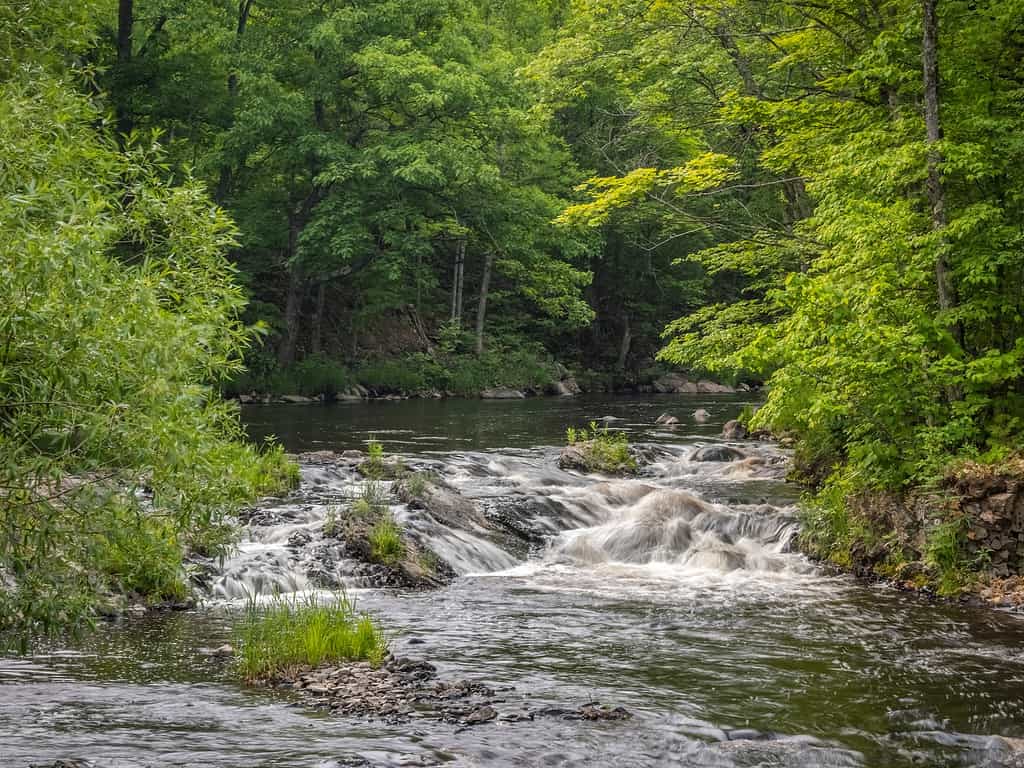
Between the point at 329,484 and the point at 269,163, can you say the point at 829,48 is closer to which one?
the point at 329,484

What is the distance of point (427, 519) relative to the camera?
15.0m

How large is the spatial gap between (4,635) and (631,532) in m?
8.99

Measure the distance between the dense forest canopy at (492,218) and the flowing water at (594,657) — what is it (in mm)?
1548

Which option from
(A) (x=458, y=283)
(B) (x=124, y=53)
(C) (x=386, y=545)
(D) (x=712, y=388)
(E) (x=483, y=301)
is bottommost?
(C) (x=386, y=545)

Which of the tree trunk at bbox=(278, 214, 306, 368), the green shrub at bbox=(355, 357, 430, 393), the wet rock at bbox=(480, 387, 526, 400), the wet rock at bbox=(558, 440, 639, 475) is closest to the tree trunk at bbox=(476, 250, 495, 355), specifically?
the wet rock at bbox=(480, 387, 526, 400)

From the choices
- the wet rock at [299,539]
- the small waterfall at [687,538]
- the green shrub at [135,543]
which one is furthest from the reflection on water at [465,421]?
the green shrub at [135,543]

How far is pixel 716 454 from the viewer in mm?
23156

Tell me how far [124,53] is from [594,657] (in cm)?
3018

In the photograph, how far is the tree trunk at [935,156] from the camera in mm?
12484

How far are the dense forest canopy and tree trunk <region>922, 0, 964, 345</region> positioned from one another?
0.14ft

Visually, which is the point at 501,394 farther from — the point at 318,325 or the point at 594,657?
the point at 594,657

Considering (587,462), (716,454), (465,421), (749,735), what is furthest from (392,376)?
(749,735)

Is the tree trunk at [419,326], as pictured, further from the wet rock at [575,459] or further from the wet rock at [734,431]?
the wet rock at [575,459]

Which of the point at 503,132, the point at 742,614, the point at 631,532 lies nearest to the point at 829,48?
the point at 631,532
